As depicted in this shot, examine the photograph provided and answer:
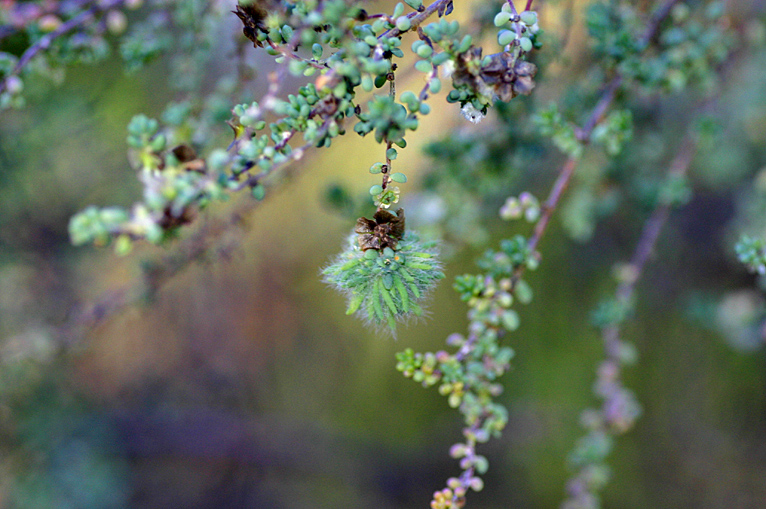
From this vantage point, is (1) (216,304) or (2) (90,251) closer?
(2) (90,251)

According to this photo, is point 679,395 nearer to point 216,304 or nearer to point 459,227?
point 459,227

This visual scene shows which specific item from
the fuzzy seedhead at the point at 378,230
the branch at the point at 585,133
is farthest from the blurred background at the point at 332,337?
the fuzzy seedhead at the point at 378,230

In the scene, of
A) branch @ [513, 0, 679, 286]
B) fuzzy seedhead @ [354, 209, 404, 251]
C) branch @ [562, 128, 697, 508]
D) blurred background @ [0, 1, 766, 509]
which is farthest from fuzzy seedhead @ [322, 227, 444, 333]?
branch @ [562, 128, 697, 508]

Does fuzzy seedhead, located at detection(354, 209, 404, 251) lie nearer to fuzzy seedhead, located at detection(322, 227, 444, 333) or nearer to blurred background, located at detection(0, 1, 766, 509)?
fuzzy seedhead, located at detection(322, 227, 444, 333)

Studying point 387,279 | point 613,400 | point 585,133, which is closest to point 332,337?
point 613,400

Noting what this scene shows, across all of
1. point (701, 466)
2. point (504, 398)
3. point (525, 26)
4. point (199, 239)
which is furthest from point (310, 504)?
point (525, 26)
